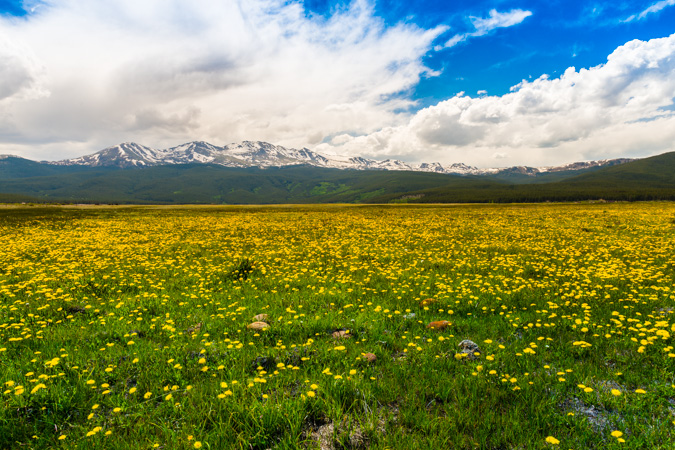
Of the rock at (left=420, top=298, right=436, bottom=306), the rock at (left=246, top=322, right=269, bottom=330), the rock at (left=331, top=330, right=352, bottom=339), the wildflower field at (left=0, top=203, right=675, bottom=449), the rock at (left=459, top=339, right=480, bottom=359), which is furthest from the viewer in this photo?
the rock at (left=420, top=298, right=436, bottom=306)

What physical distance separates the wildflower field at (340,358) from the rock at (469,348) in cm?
4

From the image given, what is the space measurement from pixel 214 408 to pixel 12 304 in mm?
9554

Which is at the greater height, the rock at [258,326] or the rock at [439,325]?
the rock at [258,326]

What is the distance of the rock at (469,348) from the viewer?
Result: 6.22 m

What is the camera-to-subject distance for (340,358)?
6.12 m

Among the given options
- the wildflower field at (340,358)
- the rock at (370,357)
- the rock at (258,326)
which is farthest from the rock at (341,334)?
the rock at (258,326)

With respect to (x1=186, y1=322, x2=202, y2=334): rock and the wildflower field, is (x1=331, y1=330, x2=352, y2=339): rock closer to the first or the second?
the wildflower field

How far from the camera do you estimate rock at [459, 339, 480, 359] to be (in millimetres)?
6217

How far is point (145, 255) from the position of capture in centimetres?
1739

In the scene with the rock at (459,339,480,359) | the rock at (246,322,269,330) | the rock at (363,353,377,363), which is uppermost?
the rock at (246,322,269,330)

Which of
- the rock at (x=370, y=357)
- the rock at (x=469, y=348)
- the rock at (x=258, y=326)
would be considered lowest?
the rock at (x=469, y=348)

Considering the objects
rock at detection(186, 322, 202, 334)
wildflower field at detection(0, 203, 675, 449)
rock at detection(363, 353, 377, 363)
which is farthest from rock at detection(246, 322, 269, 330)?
rock at detection(363, 353, 377, 363)

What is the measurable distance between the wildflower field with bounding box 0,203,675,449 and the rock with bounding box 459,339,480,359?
4 centimetres

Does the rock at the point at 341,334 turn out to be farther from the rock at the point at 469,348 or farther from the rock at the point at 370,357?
the rock at the point at 469,348
